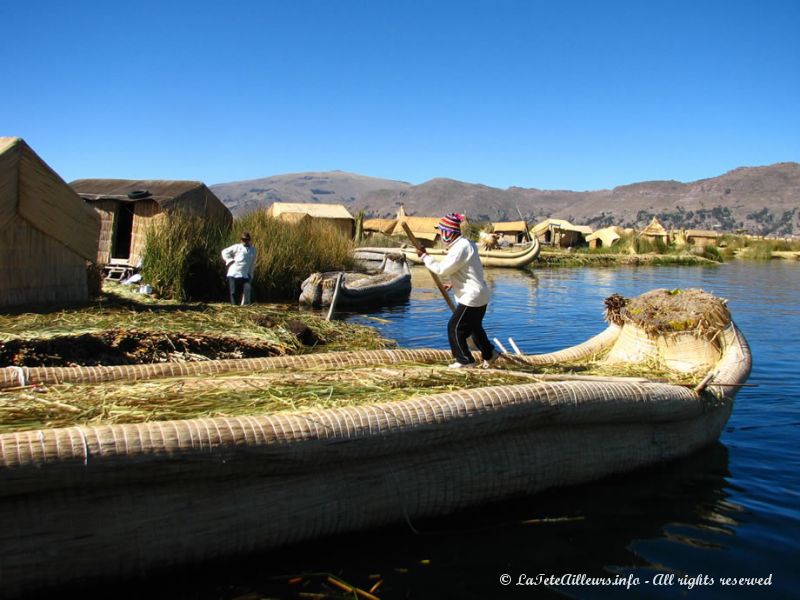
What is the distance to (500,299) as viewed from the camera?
21.3m

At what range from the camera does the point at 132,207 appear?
18.3 metres

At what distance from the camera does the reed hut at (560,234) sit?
53906mm

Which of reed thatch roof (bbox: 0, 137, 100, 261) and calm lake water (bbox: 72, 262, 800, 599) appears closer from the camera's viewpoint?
calm lake water (bbox: 72, 262, 800, 599)

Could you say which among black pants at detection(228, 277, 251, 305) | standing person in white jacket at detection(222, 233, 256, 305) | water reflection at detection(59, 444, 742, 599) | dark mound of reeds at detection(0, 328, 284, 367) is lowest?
water reflection at detection(59, 444, 742, 599)

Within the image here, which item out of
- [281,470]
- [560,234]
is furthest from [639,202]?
[281,470]

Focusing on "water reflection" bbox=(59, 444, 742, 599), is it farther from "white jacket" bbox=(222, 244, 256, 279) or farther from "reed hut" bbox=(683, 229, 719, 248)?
"reed hut" bbox=(683, 229, 719, 248)

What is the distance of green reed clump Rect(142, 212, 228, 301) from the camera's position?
14.6 m

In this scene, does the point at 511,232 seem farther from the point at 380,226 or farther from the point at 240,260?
the point at 240,260

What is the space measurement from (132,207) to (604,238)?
134 ft

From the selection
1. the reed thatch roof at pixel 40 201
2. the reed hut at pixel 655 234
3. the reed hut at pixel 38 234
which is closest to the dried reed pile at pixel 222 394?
the reed hut at pixel 38 234

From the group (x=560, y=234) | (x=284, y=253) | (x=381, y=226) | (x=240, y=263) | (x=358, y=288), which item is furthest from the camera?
(x=560, y=234)

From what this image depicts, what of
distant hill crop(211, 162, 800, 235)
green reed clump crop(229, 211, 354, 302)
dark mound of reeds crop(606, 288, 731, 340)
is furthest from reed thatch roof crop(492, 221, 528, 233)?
distant hill crop(211, 162, 800, 235)

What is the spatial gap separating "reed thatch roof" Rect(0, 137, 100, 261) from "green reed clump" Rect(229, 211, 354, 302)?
19.7ft

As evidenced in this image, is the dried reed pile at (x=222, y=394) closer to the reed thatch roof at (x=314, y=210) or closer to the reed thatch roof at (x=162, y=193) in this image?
the reed thatch roof at (x=162, y=193)
